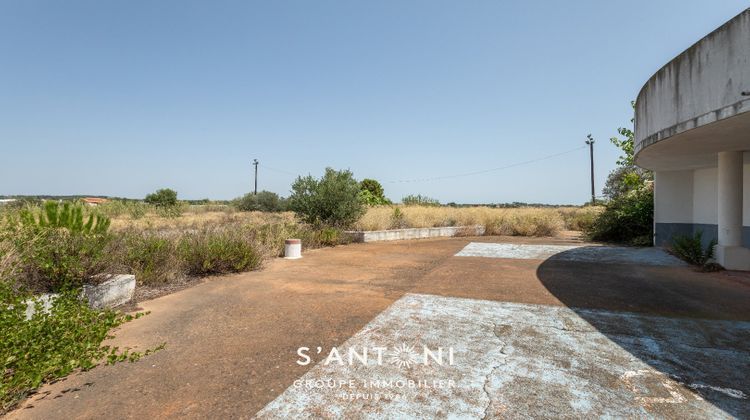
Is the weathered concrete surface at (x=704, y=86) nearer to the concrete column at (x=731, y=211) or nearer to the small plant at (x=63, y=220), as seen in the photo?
the concrete column at (x=731, y=211)

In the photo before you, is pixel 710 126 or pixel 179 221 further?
pixel 179 221

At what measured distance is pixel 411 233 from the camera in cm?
1438

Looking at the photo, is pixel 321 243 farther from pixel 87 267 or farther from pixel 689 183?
pixel 689 183

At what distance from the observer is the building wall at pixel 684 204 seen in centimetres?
984

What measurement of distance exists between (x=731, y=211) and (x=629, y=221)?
6.14 metres

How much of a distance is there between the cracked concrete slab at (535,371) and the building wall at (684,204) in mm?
7817

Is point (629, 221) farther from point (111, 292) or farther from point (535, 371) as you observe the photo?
point (111, 292)

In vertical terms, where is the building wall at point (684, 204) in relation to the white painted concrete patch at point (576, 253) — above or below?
above

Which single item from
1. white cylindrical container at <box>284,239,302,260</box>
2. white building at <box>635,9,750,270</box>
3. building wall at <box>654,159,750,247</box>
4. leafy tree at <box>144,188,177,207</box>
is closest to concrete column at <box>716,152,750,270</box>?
white building at <box>635,9,750,270</box>

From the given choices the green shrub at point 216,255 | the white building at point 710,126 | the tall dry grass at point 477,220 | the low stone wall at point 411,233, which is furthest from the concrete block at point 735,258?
the green shrub at point 216,255

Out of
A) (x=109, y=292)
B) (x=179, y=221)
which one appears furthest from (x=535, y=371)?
(x=179, y=221)

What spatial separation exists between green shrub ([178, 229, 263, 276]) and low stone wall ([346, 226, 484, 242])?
5353 millimetres

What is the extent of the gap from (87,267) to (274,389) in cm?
371

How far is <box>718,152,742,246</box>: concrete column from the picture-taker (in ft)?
22.9
